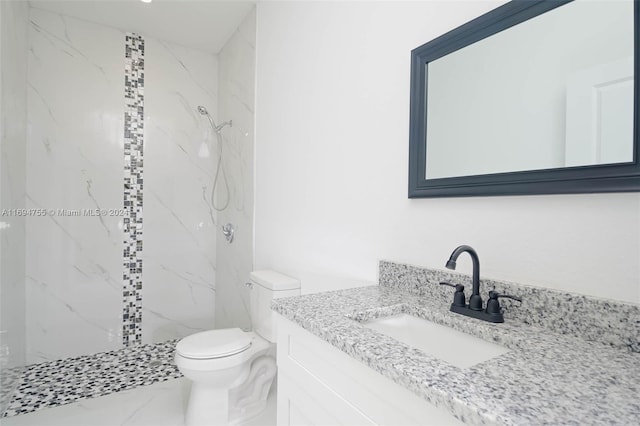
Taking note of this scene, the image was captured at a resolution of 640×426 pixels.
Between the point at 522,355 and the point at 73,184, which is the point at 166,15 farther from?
the point at 522,355

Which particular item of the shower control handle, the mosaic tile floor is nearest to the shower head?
the shower control handle

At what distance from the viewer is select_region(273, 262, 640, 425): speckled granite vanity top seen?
53 cm

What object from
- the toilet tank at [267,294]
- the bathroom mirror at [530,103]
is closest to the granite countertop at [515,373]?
the bathroom mirror at [530,103]

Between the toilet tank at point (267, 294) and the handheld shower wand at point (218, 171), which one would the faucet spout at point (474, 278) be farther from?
the handheld shower wand at point (218, 171)

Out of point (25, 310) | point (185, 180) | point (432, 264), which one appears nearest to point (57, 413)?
point (25, 310)

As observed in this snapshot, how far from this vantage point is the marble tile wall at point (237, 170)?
2.62 m

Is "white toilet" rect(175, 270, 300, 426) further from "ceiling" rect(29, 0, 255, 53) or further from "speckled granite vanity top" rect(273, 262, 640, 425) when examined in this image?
"ceiling" rect(29, 0, 255, 53)

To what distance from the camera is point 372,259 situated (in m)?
1.46

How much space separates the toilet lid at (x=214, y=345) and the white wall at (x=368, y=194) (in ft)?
1.53

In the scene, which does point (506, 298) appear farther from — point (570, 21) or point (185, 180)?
point (185, 180)

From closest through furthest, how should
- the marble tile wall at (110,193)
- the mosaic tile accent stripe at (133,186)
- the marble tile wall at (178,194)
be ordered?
the marble tile wall at (110,193), the mosaic tile accent stripe at (133,186), the marble tile wall at (178,194)

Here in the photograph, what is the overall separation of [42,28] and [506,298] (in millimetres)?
3556

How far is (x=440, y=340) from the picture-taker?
100 centimetres

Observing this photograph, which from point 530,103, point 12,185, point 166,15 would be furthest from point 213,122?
point 530,103
